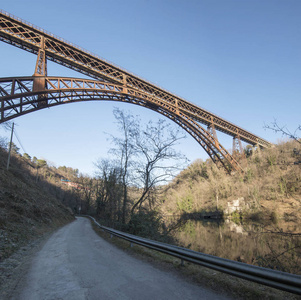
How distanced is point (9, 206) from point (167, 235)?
9349mm

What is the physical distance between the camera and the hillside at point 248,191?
2558cm

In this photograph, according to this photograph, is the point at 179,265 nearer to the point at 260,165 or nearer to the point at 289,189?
the point at 289,189

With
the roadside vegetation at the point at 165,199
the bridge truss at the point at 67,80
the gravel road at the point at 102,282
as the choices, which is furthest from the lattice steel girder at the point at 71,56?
the gravel road at the point at 102,282

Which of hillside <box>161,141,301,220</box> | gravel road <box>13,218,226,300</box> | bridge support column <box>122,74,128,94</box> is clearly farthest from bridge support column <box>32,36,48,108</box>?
hillside <box>161,141,301,220</box>

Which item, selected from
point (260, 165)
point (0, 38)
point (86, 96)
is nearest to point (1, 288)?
point (86, 96)

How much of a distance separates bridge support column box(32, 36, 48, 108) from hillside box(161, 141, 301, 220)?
629 inches

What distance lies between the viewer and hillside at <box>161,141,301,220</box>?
25584 mm

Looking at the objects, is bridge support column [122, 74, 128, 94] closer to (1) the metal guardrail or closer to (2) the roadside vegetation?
(2) the roadside vegetation

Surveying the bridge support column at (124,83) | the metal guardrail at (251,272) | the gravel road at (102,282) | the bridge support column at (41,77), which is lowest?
the gravel road at (102,282)

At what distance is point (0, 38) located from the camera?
→ 17.0 metres

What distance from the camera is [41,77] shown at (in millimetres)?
15922

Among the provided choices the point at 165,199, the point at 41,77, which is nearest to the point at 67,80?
the point at 41,77

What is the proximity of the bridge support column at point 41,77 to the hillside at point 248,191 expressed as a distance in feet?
52.4

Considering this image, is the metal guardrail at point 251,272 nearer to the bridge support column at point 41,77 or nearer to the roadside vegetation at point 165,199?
the roadside vegetation at point 165,199
